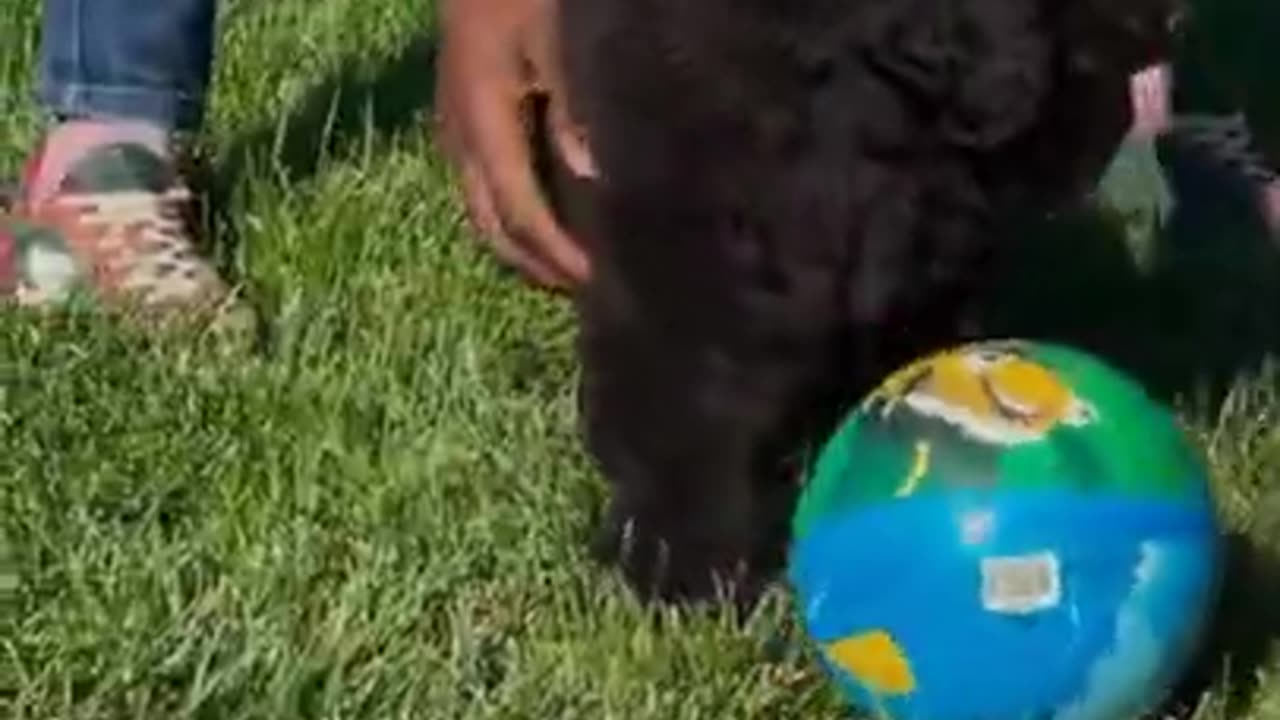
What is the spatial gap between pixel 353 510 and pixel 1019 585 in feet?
2.12

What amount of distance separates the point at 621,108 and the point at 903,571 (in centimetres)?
42

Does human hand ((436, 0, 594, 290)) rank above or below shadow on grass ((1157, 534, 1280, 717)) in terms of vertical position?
above

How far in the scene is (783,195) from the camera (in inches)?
89.1

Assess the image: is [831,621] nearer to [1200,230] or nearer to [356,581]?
[356,581]

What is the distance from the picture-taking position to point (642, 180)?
2.34 m

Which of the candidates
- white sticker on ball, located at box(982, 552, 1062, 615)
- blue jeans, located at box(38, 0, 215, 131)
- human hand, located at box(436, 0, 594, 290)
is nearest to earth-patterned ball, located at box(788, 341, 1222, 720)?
white sticker on ball, located at box(982, 552, 1062, 615)

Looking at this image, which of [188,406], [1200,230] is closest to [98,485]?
[188,406]

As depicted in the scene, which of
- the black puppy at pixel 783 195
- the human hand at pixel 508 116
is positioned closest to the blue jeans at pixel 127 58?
the human hand at pixel 508 116

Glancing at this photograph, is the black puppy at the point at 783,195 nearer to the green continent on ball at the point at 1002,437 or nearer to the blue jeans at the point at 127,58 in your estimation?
the green continent on ball at the point at 1002,437

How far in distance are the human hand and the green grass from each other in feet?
0.47

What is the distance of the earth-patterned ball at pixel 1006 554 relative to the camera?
2146 millimetres

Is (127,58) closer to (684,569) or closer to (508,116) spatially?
(508,116)

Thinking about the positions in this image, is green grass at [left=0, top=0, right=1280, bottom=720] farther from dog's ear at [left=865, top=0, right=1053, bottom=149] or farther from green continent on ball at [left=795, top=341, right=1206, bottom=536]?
dog's ear at [left=865, top=0, right=1053, bottom=149]

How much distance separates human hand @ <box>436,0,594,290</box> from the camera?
2672 millimetres
